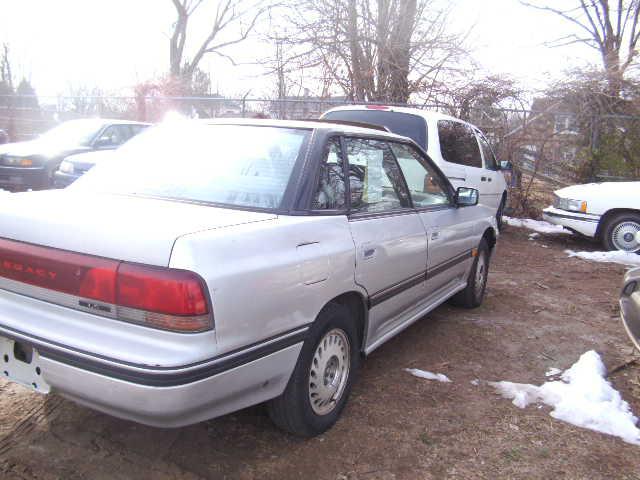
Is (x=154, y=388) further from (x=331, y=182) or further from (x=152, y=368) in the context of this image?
(x=331, y=182)

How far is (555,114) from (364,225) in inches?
365

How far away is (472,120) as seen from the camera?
35.9 ft

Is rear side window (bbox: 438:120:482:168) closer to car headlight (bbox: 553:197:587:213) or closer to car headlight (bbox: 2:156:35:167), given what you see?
car headlight (bbox: 553:197:587:213)

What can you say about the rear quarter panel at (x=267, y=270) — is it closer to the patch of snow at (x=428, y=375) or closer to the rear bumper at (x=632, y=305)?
the patch of snow at (x=428, y=375)

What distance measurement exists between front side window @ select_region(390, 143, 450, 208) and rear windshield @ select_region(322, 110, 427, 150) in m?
2.27

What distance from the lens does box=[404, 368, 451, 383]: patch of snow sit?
11.6 feet

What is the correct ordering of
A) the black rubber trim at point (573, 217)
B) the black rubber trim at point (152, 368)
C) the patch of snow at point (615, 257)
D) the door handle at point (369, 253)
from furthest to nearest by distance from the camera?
the black rubber trim at point (573, 217) → the patch of snow at point (615, 257) → the door handle at point (369, 253) → the black rubber trim at point (152, 368)

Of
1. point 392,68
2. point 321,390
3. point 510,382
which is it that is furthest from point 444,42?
point 321,390

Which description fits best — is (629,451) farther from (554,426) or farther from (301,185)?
(301,185)

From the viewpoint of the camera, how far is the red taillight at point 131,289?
1.95 meters

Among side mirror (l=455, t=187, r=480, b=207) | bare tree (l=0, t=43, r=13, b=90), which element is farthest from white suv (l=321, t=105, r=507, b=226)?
bare tree (l=0, t=43, r=13, b=90)

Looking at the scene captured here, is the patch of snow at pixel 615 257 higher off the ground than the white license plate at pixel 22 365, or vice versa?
the white license plate at pixel 22 365

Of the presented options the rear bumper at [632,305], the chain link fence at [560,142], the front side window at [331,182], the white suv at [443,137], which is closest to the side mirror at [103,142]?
the chain link fence at [560,142]

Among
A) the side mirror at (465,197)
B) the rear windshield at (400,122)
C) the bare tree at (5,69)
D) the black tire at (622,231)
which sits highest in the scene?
the bare tree at (5,69)
